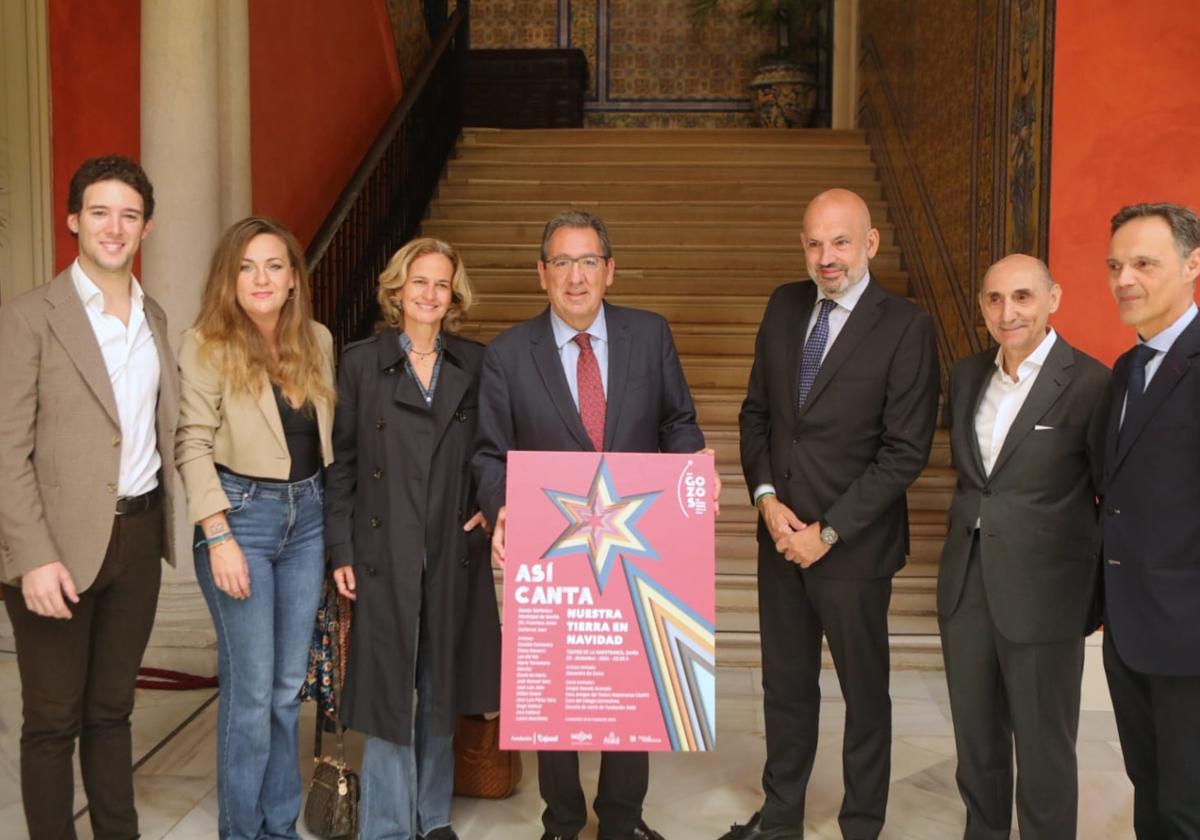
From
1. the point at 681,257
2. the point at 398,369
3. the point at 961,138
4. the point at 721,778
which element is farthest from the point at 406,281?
the point at 681,257

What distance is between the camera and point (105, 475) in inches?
102

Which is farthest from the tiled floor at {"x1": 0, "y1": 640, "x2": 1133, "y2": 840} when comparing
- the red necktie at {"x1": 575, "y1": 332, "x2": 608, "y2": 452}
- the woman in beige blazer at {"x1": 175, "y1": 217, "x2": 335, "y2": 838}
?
the red necktie at {"x1": 575, "y1": 332, "x2": 608, "y2": 452}

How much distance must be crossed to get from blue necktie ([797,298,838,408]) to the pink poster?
1.66ft

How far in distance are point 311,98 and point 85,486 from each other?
4475 mm

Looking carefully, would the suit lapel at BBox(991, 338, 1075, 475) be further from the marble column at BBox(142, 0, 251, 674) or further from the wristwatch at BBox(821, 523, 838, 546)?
the marble column at BBox(142, 0, 251, 674)

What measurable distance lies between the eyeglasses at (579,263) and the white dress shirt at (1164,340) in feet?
4.11

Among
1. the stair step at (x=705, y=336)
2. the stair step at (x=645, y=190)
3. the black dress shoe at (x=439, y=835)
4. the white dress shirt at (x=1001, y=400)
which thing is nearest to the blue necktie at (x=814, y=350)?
the white dress shirt at (x=1001, y=400)

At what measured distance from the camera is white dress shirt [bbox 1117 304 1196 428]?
238cm

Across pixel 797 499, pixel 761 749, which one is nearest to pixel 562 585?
pixel 797 499

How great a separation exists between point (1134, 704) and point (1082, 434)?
0.61 m

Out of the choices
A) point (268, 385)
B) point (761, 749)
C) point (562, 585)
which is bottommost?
point (761, 749)

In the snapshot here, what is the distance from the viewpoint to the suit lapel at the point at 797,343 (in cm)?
301

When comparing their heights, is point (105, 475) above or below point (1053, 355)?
A: below

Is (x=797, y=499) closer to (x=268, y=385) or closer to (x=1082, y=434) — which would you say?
(x=1082, y=434)
